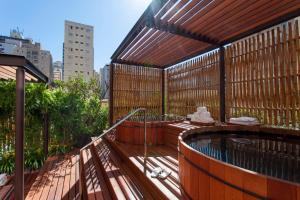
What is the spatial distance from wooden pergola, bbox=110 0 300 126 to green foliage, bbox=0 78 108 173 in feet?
8.47

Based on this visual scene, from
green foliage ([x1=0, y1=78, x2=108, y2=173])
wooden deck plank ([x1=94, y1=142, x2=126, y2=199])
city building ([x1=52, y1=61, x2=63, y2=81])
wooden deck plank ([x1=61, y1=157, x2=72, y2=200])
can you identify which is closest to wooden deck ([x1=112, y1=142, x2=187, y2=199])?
wooden deck plank ([x1=94, y1=142, x2=126, y2=199])

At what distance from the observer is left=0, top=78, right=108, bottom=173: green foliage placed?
5.50m

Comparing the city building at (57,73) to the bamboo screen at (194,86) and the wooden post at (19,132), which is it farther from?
the wooden post at (19,132)

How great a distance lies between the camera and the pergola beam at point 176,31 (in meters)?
3.99

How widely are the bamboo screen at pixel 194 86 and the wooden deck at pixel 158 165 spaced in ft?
7.30

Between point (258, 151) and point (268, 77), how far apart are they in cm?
226

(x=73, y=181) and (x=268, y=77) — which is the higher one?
(x=268, y=77)

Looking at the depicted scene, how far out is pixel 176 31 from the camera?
441 cm

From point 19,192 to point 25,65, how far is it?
2167mm

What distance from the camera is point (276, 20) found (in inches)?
147

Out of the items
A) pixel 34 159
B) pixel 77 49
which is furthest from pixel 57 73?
pixel 34 159

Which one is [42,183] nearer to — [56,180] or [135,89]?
[56,180]

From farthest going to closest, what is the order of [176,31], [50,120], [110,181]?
1. [50,120]
2. [176,31]
3. [110,181]

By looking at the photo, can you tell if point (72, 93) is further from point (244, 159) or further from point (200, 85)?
point (244, 159)
